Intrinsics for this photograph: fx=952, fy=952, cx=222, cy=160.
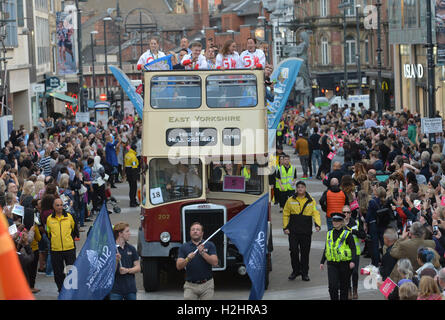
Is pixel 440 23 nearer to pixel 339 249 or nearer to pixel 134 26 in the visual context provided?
pixel 339 249

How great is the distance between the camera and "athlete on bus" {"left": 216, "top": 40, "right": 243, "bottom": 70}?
1686 cm

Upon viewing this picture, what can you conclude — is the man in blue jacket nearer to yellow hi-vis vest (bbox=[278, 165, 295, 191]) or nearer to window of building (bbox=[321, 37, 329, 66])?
yellow hi-vis vest (bbox=[278, 165, 295, 191])

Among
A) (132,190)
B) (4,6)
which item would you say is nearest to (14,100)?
(4,6)

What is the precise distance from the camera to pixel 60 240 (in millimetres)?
14242

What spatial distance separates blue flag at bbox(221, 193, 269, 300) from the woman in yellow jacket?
3683 mm

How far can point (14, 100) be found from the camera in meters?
50.2

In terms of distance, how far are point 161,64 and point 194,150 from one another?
2225 mm

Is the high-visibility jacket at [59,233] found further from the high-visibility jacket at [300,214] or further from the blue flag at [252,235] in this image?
the blue flag at [252,235]

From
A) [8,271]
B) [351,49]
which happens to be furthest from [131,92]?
[351,49]

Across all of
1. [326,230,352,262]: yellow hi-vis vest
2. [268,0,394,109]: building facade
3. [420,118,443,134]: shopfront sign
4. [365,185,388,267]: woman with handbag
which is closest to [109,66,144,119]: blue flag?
[365,185,388,267]: woman with handbag

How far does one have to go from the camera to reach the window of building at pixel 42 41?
60094 mm

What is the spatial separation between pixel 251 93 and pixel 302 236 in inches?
96.2

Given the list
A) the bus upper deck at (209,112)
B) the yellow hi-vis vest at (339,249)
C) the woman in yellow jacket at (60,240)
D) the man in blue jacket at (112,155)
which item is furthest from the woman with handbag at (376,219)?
the man in blue jacket at (112,155)
